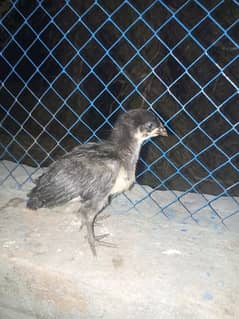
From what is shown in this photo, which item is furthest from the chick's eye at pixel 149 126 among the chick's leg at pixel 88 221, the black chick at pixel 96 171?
the chick's leg at pixel 88 221

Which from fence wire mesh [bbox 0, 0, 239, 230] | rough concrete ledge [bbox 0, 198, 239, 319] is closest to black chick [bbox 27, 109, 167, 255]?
rough concrete ledge [bbox 0, 198, 239, 319]

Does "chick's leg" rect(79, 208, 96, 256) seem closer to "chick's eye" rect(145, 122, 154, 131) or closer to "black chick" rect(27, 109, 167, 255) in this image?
"black chick" rect(27, 109, 167, 255)

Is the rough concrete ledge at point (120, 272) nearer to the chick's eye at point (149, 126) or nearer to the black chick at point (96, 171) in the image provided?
the black chick at point (96, 171)

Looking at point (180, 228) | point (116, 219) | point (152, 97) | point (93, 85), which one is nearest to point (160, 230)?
point (180, 228)

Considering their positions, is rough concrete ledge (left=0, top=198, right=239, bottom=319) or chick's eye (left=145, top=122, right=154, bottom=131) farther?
chick's eye (left=145, top=122, right=154, bottom=131)

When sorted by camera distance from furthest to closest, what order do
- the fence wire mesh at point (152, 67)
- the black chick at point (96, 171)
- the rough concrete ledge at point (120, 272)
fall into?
the fence wire mesh at point (152, 67), the black chick at point (96, 171), the rough concrete ledge at point (120, 272)

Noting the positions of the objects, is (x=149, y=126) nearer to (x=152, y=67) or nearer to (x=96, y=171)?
(x=96, y=171)

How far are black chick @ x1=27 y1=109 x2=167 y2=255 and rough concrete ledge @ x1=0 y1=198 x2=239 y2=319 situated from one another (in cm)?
17

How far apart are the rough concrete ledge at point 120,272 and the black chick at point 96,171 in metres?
0.17

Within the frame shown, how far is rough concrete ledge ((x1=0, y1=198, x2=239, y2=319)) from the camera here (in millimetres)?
2076

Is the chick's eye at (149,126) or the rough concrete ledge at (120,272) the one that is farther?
the chick's eye at (149,126)

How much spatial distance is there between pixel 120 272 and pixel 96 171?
602 mm

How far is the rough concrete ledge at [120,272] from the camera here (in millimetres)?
2076

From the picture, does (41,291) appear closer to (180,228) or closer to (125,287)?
(125,287)
